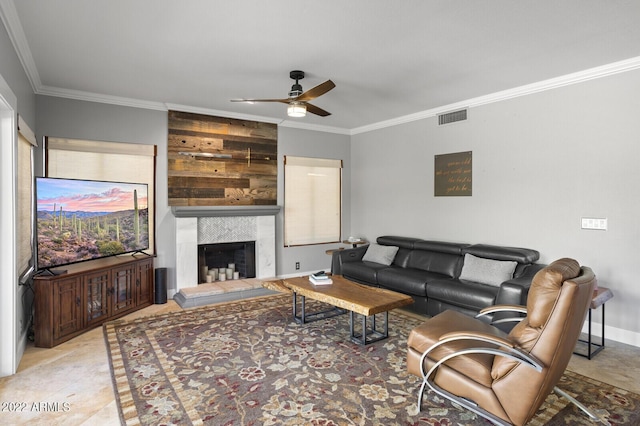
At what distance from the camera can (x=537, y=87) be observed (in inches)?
170

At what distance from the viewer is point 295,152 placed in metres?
6.54

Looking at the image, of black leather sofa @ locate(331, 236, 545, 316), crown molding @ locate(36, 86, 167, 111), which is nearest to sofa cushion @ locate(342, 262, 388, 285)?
black leather sofa @ locate(331, 236, 545, 316)

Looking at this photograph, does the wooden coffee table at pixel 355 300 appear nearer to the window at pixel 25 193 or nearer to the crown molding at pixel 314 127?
the window at pixel 25 193

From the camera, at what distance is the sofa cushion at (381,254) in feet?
18.1

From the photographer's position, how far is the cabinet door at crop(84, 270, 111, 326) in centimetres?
401

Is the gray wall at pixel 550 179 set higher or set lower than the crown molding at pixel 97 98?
lower

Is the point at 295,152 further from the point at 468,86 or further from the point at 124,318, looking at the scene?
the point at 124,318

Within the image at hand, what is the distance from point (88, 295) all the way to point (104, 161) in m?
1.81

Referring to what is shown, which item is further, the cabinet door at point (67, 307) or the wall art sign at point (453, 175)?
the wall art sign at point (453, 175)

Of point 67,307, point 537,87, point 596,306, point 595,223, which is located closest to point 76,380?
point 67,307

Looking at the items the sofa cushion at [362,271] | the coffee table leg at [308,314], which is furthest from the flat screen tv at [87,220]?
the sofa cushion at [362,271]

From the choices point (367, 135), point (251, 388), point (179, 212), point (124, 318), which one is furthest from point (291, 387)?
point (367, 135)

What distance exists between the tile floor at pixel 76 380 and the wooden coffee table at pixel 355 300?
62.9 inches

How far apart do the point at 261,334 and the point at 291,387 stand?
3.79 ft
